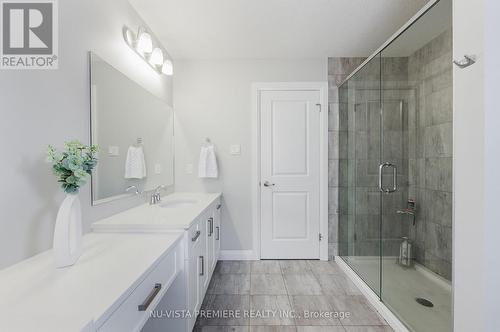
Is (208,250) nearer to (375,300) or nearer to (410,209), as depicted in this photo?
(375,300)

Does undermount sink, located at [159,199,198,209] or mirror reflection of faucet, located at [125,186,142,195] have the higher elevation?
mirror reflection of faucet, located at [125,186,142,195]

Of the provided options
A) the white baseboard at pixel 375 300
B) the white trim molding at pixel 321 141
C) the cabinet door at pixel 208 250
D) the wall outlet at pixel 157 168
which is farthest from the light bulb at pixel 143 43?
the white baseboard at pixel 375 300

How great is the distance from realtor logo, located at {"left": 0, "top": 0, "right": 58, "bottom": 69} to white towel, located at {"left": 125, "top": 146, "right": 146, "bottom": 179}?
2.73ft

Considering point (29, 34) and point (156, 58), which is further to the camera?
point (156, 58)

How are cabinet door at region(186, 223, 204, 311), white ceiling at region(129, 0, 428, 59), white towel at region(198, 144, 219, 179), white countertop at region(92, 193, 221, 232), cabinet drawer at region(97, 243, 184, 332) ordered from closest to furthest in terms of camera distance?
cabinet drawer at region(97, 243, 184, 332) < white countertop at region(92, 193, 221, 232) < cabinet door at region(186, 223, 204, 311) < white ceiling at region(129, 0, 428, 59) < white towel at region(198, 144, 219, 179)

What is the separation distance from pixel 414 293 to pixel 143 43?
9.40 feet

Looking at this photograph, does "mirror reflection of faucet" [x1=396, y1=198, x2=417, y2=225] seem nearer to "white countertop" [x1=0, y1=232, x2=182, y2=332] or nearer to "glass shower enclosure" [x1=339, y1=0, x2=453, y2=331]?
"glass shower enclosure" [x1=339, y1=0, x2=453, y2=331]

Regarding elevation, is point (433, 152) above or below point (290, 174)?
above

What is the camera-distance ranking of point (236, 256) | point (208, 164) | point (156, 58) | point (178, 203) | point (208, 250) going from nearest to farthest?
point (208, 250) < point (156, 58) < point (178, 203) < point (208, 164) < point (236, 256)

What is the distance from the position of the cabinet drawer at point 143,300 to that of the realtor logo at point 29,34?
102 centimetres

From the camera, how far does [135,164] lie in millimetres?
2000

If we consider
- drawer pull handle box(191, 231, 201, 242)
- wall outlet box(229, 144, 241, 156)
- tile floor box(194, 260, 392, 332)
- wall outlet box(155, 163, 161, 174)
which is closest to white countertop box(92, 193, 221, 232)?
drawer pull handle box(191, 231, 201, 242)

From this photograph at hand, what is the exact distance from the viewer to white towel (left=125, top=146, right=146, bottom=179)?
1901mm

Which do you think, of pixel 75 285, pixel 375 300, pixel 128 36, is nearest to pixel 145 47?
pixel 128 36
